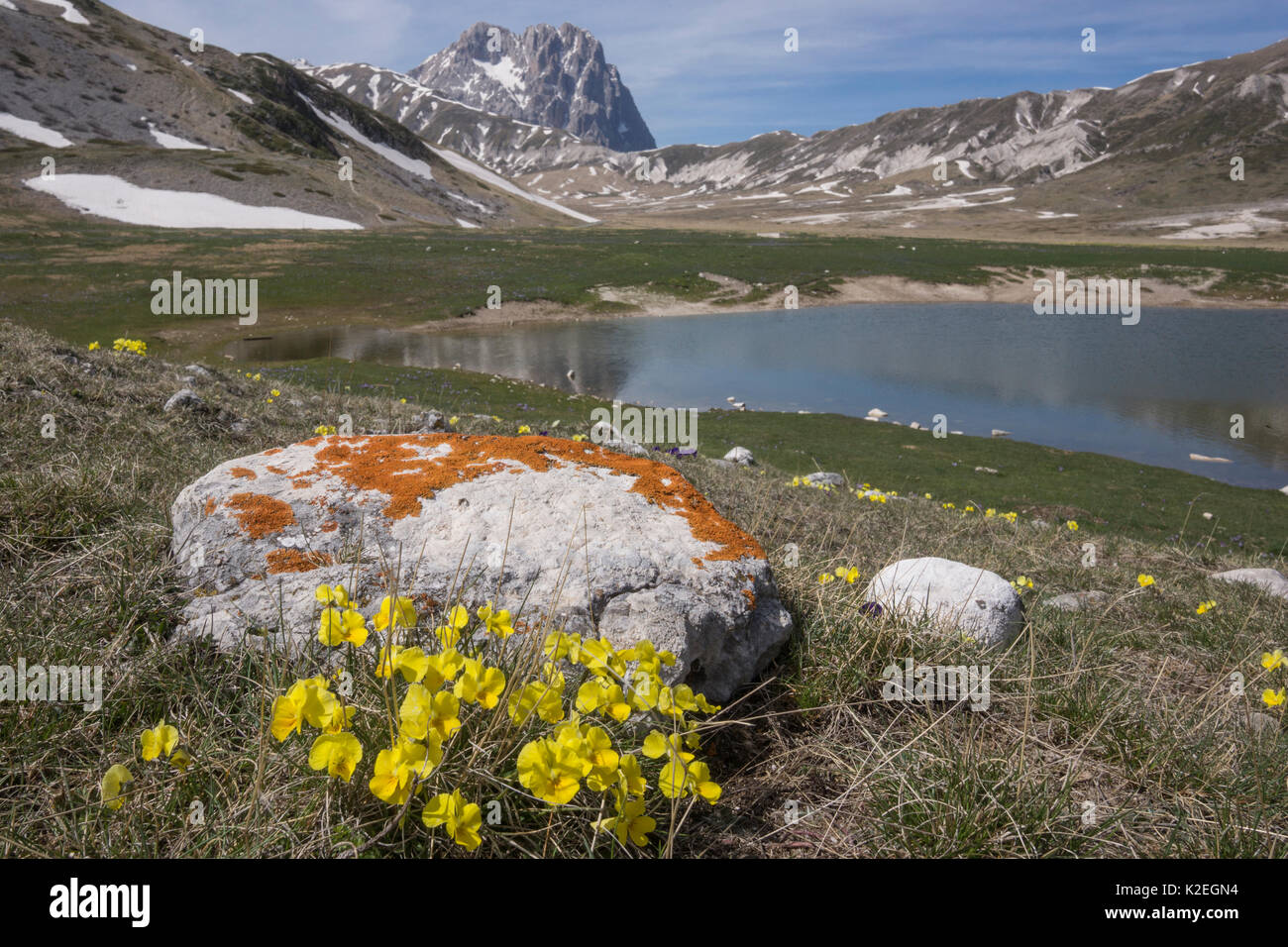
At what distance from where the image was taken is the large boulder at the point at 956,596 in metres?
4.40

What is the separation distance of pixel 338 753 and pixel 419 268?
211 ft

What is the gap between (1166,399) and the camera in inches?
1232

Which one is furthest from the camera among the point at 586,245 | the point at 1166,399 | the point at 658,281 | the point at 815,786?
the point at 586,245

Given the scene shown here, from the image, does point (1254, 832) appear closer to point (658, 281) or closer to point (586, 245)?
point (658, 281)

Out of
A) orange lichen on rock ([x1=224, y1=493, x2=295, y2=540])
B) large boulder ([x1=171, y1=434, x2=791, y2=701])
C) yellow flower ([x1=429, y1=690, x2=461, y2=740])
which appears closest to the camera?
yellow flower ([x1=429, y1=690, x2=461, y2=740])

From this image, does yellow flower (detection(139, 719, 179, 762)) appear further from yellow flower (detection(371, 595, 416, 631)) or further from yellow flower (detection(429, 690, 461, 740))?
yellow flower (detection(429, 690, 461, 740))

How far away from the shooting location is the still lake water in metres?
27.4

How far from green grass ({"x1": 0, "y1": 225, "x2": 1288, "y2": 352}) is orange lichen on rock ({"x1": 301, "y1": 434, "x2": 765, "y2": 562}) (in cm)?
3705

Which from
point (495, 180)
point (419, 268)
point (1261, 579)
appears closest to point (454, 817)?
point (1261, 579)

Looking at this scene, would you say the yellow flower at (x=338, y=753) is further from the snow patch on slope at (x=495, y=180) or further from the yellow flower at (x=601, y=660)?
the snow patch on slope at (x=495, y=180)

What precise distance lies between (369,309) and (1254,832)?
51758 mm

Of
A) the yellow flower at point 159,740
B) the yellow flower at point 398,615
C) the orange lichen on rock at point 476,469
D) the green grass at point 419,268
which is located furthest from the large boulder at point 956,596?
the green grass at point 419,268

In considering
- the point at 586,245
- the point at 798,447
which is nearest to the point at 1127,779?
the point at 798,447

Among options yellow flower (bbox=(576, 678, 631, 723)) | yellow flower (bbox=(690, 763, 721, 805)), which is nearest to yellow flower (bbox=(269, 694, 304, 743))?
yellow flower (bbox=(576, 678, 631, 723))
